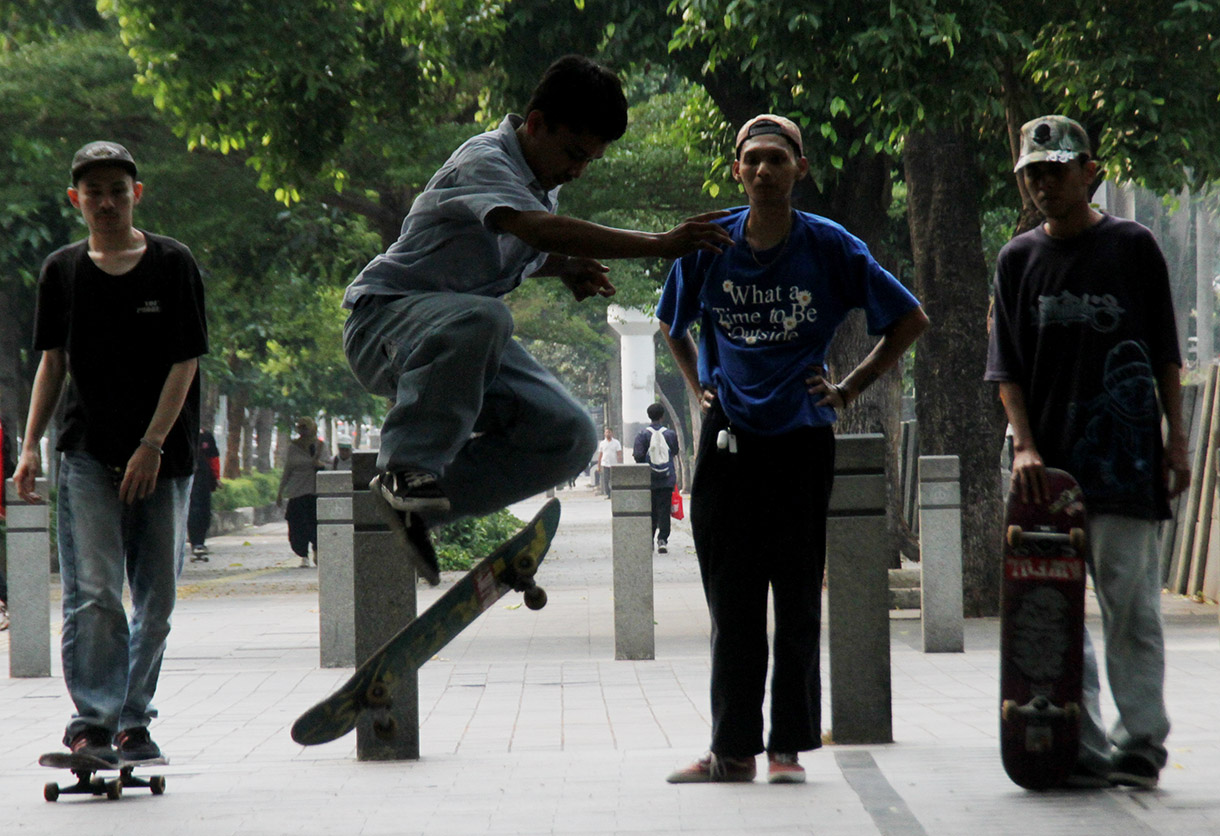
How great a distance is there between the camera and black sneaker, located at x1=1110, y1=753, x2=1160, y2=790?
4797mm

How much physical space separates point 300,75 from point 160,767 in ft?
30.0

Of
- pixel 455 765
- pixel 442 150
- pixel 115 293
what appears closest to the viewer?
pixel 115 293

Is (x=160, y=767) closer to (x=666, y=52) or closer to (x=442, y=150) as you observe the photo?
(x=666, y=52)

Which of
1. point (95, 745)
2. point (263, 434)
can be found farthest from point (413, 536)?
point (263, 434)

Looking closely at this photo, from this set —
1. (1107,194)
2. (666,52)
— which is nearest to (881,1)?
(666,52)

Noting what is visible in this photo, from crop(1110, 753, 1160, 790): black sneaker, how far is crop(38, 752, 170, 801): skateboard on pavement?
320cm

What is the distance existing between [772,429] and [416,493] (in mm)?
1359

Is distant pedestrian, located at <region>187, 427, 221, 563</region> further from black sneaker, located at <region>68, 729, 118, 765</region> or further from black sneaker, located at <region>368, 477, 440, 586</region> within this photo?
black sneaker, located at <region>368, 477, 440, 586</region>

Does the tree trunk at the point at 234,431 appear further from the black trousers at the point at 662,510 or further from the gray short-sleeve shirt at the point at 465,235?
the gray short-sleeve shirt at the point at 465,235

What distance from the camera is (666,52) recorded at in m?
13.6

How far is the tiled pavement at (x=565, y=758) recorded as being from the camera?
4566 millimetres

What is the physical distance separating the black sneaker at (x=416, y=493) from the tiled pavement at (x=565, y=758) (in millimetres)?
983

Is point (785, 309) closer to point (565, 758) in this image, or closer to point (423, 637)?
point (423, 637)

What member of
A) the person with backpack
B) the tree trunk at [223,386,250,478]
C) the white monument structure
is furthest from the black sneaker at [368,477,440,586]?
the tree trunk at [223,386,250,478]
